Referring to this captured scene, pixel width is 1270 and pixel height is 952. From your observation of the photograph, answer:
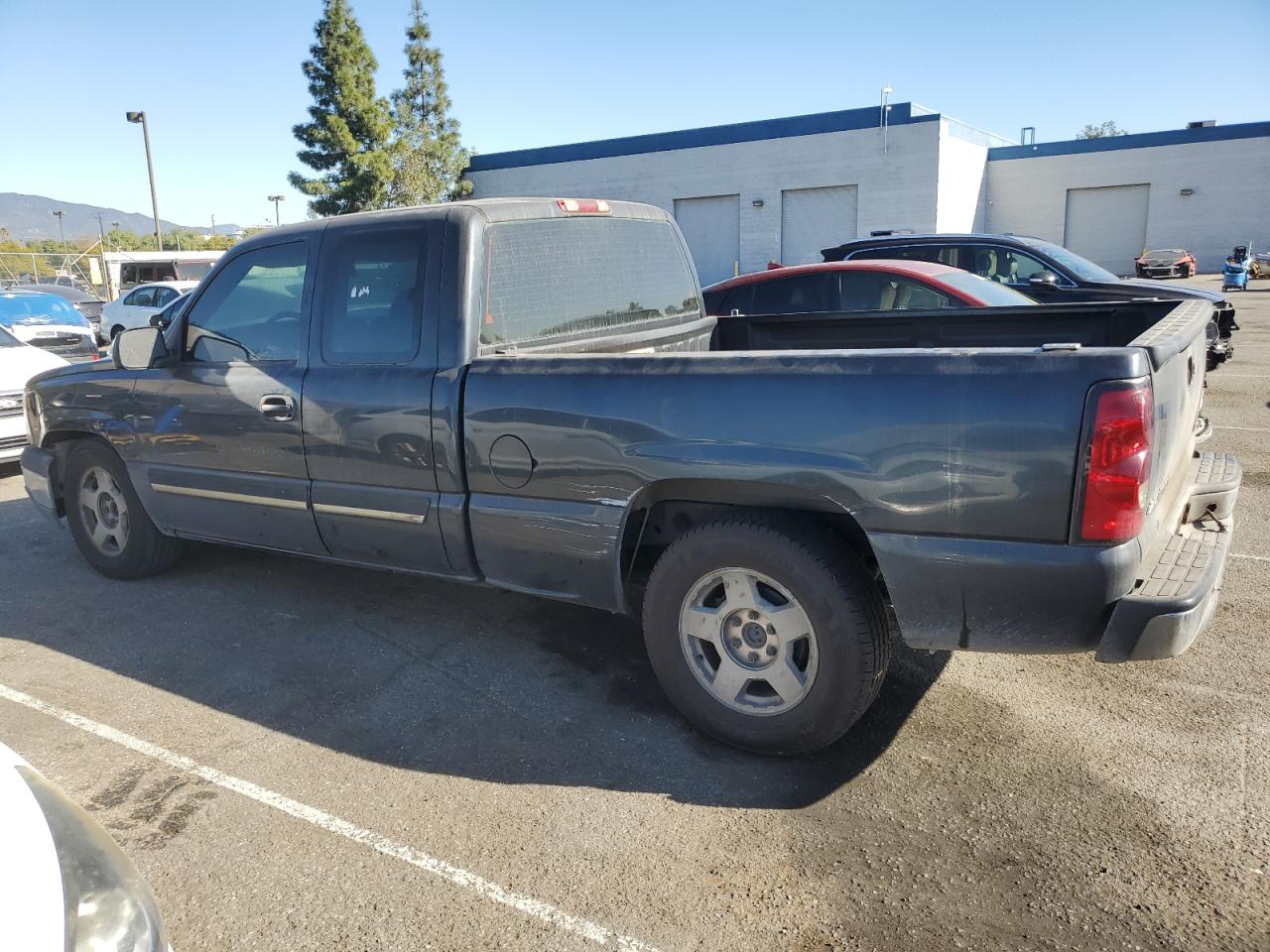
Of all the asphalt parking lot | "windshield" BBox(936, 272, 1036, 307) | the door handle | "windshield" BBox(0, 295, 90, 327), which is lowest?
the asphalt parking lot

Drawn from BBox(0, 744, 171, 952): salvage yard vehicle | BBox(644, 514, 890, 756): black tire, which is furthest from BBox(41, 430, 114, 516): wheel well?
BBox(0, 744, 171, 952): salvage yard vehicle

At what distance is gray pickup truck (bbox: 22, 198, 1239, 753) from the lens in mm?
2846

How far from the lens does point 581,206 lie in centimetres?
459

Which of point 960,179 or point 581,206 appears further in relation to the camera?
point 960,179

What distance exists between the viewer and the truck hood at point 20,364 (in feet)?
27.9

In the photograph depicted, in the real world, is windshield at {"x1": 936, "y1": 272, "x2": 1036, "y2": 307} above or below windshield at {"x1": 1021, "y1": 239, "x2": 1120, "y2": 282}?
below

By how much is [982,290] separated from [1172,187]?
35.4 meters

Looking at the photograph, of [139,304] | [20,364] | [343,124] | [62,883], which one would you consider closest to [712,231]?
[343,124]

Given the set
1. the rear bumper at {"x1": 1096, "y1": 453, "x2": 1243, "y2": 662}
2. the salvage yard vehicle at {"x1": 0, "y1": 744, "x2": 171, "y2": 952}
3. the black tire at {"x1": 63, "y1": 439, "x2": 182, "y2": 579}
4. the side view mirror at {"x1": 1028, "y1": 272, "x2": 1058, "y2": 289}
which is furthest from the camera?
the side view mirror at {"x1": 1028, "y1": 272, "x2": 1058, "y2": 289}

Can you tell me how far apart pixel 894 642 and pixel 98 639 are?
3.97 meters

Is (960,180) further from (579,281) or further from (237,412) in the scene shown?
(237,412)

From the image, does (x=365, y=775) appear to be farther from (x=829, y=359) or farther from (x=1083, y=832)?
(x=1083, y=832)

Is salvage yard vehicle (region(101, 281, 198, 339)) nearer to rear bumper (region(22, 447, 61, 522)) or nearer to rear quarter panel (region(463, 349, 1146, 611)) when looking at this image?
rear bumper (region(22, 447, 61, 522))

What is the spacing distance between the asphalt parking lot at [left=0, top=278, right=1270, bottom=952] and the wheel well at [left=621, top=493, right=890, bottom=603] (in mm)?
621
